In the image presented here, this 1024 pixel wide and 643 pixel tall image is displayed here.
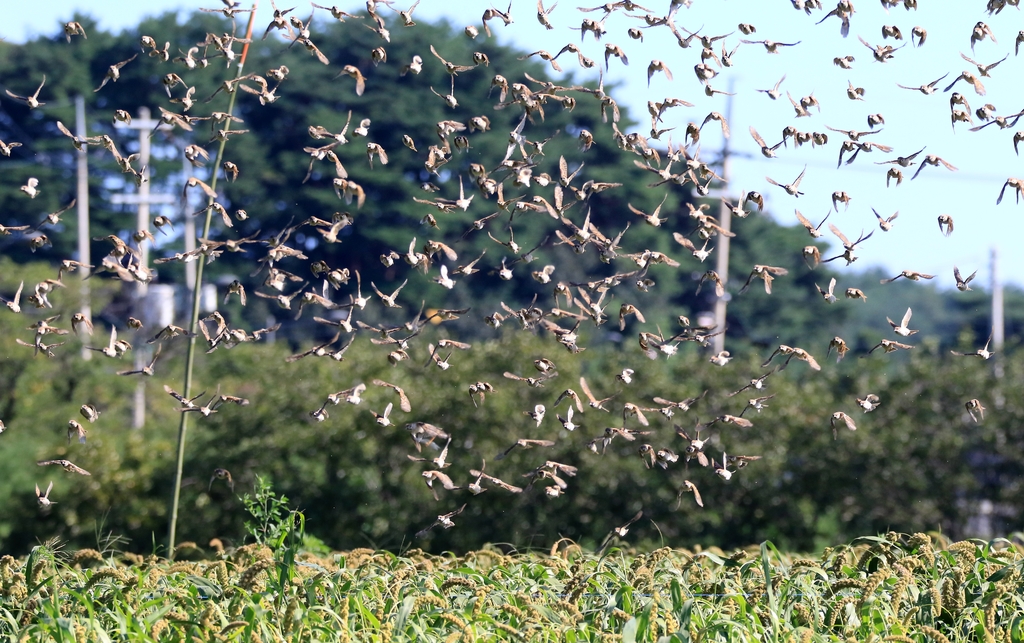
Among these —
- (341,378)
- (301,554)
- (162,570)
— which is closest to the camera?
(162,570)

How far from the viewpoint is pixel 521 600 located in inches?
133

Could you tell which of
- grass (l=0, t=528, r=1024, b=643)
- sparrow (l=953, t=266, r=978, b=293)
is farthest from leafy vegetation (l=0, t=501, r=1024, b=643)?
sparrow (l=953, t=266, r=978, b=293)

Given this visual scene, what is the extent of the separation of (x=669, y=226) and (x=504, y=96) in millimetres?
→ 26965

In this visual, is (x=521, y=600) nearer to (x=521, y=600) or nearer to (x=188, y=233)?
(x=521, y=600)

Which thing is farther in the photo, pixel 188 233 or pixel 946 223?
pixel 188 233

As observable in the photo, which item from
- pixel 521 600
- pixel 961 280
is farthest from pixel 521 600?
pixel 961 280

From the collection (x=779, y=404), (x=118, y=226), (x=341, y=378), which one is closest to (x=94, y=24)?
(x=118, y=226)

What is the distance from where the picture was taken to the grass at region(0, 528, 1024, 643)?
3090 millimetres

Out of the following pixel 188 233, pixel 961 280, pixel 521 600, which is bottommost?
pixel 521 600

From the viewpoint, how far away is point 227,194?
27766 millimetres

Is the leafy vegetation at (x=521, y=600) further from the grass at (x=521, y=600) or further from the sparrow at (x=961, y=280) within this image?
the sparrow at (x=961, y=280)

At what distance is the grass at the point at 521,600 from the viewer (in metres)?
3.09

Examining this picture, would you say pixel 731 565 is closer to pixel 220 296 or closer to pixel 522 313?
pixel 522 313

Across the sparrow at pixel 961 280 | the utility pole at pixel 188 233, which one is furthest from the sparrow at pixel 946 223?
the utility pole at pixel 188 233
